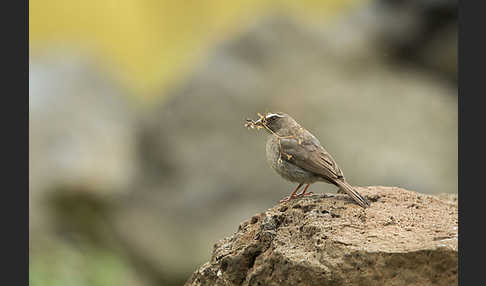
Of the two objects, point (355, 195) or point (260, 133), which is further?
point (260, 133)

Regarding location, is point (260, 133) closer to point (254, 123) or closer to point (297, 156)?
point (254, 123)

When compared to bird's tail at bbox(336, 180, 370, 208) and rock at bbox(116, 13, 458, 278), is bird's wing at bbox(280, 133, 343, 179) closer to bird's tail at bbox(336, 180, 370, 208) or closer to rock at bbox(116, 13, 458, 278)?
bird's tail at bbox(336, 180, 370, 208)

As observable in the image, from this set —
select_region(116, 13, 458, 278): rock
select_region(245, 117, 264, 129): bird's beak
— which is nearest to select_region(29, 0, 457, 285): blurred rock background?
select_region(116, 13, 458, 278): rock

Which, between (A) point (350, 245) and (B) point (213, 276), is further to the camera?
(B) point (213, 276)

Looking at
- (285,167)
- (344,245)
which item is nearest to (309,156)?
(285,167)

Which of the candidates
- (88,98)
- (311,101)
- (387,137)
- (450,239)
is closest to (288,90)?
(311,101)

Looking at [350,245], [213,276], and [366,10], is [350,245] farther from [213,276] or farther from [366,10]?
[366,10]

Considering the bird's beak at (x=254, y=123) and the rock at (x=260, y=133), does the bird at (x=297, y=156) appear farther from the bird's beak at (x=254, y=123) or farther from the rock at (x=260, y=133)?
the rock at (x=260, y=133)
